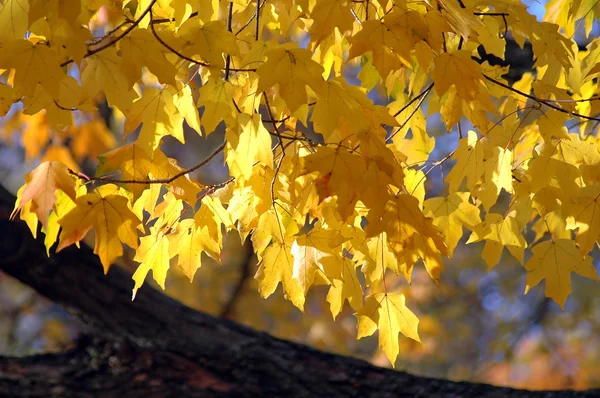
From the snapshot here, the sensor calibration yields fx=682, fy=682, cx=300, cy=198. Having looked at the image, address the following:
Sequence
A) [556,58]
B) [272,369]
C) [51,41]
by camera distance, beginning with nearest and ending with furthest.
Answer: [51,41] → [556,58] → [272,369]

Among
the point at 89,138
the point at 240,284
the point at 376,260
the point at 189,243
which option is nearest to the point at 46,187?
the point at 189,243

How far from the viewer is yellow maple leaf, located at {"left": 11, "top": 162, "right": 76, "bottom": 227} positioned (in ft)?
4.47

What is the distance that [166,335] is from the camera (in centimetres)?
256

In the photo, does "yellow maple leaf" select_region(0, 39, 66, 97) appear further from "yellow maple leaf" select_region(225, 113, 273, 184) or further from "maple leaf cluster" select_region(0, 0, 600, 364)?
"yellow maple leaf" select_region(225, 113, 273, 184)

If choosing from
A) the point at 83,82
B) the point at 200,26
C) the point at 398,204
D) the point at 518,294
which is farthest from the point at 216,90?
the point at 518,294

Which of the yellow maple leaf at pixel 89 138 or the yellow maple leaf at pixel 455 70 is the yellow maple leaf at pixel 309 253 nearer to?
the yellow maple leaf at pixel 455 70

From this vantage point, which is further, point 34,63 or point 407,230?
point 407,230

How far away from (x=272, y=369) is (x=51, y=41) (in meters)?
1.47

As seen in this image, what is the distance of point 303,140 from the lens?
1.58 m

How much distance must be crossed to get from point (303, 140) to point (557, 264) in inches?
29.9

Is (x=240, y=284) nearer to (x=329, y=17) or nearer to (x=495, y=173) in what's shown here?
(x=495, y=173)

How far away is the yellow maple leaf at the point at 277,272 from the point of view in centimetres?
167

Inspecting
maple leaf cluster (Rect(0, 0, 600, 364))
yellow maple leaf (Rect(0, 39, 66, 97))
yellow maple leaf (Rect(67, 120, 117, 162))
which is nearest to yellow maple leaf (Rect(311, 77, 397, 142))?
maple leaf cluster (Rect(0, 0, 600, 364))

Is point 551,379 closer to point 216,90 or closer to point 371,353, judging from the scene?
point 371,353
